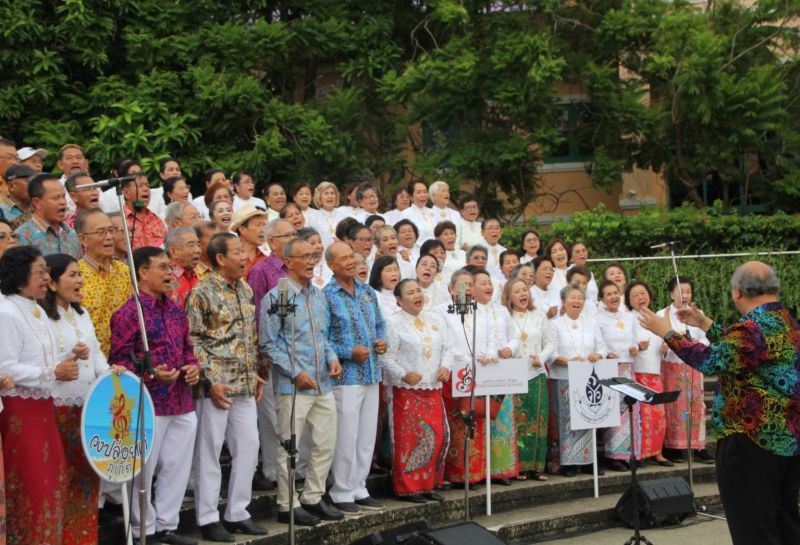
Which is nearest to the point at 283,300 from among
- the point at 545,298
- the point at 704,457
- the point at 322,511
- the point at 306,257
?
the point at 306,257

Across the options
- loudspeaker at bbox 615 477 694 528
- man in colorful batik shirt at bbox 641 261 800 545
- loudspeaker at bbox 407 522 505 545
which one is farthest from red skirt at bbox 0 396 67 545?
loudspeaker at bbox 615 477 694 528

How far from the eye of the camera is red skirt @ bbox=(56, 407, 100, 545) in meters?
6.54

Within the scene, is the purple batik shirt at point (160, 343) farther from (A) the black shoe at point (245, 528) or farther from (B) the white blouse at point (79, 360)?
(A) the black shoe at point (245, 528)

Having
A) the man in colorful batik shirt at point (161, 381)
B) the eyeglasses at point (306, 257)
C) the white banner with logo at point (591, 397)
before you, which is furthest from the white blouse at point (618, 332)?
the man in colorful batik shirt at point (161, 381)

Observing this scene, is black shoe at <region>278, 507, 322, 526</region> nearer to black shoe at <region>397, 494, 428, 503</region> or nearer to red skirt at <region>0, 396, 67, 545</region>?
black shoe at <region>397, 494, 428, 503</region>

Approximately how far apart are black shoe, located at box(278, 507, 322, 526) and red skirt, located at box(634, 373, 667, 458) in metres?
4.21

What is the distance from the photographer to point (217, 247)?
25.0 feet

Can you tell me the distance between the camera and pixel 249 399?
758 cm

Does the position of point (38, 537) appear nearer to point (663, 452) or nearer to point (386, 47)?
point (663, 452)

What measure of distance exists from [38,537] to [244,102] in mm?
11613

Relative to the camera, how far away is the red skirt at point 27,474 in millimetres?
6086

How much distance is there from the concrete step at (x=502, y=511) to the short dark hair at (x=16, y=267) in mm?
1860

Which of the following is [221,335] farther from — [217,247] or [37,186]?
[37,186]

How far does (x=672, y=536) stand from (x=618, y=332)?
2.31 m
